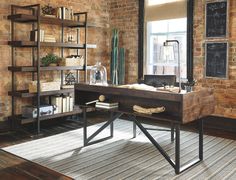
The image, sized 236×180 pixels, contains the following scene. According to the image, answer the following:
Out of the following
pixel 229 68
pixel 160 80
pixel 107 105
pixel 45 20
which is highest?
pixel 45 20

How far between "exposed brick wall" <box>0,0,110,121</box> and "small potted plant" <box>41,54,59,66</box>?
0.98 feet

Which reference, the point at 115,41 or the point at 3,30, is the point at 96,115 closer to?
the point at 115,41

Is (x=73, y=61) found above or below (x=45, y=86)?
above

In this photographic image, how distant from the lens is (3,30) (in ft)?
16.8

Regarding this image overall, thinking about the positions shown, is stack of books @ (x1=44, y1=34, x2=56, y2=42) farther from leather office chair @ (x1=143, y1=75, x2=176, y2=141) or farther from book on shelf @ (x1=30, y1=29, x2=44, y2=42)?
leather office chair @ (x1=143, y1=75, x2=176, y2=141)

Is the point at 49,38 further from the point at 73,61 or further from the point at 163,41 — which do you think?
the point at 163,41

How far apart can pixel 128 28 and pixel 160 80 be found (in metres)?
2.77

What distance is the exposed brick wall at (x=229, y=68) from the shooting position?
522cm

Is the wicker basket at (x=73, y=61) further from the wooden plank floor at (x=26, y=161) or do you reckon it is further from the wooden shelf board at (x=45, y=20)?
the wooden plank floor at (x=26, y=161)

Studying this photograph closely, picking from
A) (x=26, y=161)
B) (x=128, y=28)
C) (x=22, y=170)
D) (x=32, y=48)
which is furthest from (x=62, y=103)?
(x=128, y=28)

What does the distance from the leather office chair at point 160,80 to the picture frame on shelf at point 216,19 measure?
1.67 m

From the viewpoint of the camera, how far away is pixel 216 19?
5352 millimetres

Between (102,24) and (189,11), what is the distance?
7.12 ft

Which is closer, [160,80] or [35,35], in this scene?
[160,80]
